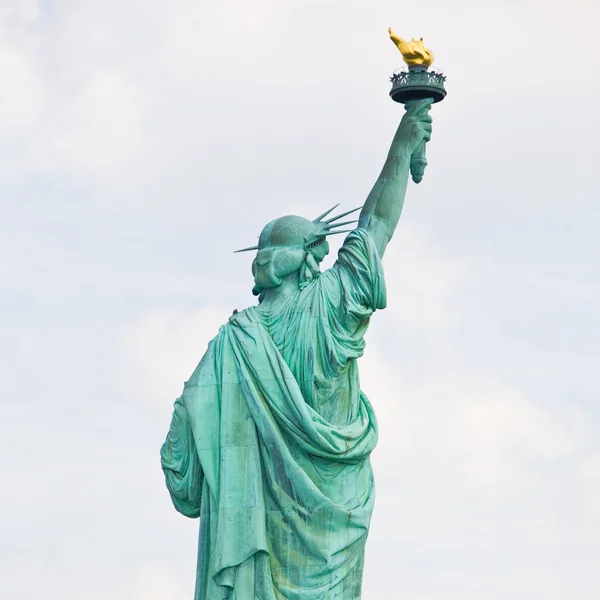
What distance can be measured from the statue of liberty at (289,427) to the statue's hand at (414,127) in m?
0.42

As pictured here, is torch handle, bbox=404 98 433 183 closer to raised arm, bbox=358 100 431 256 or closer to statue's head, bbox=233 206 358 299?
raised arm, bbox=358 100 431 256

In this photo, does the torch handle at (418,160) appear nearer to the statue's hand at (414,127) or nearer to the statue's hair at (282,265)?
the statue's hand at (414,127)

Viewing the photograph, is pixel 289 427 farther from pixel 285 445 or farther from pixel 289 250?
pixel 289 250

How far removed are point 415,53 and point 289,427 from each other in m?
4.97

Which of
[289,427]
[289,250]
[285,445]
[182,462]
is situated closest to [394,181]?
[289,250]

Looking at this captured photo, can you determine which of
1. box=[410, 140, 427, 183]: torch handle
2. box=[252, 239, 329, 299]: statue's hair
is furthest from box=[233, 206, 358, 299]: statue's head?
box=[410, 140, 427, 183]: torch handle

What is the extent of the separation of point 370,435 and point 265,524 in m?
1.69

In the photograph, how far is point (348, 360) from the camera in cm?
3275

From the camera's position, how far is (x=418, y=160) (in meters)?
33.9

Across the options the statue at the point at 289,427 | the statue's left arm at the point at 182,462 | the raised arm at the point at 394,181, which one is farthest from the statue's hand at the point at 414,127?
the statue's left arm at the point at 182,462

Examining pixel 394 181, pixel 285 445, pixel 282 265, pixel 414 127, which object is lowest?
pixel 285 445

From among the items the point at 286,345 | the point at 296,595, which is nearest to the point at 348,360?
the point at 286,345

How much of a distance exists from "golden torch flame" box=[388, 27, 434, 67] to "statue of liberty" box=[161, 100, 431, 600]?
1.37m

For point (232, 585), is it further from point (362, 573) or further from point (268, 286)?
point (268, 286)
